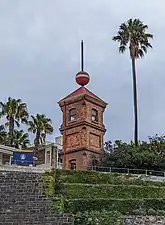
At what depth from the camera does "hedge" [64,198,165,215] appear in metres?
23.1

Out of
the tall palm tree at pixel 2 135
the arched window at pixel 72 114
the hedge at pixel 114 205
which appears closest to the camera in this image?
the hedge at pixel 114 205

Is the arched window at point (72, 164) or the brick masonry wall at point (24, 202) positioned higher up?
the arched window at point (72, 164)

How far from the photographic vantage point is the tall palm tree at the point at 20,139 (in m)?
54.1

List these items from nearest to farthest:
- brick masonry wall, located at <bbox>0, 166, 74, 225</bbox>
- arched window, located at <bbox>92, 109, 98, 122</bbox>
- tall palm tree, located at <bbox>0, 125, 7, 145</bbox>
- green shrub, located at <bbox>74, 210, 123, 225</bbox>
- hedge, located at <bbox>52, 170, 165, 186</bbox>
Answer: brick masonry wall, located at <bbox>0, 166, 74, 225</bbox> < green shrub, located at <bbox>74, 210, 123, 225</bbox> < hedge, located at <bbox>52, 170, 165, 186</bbox> < arched window, located at <bbox>92, 109, 98, 122</bbox> < tall palm tree, located at <bbox>0, 125, 7, 145</bbox>

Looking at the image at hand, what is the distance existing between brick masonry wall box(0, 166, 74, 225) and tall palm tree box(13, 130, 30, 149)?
101 ft

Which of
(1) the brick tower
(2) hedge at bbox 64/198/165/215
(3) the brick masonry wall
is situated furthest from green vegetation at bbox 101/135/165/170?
(3) the brick masonry wall

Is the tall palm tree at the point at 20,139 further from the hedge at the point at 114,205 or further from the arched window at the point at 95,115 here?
the hedge at the point at 114,205

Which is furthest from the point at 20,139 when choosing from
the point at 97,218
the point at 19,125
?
the point at 97,218

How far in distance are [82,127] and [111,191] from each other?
41.1ft

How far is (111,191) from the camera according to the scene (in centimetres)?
2595

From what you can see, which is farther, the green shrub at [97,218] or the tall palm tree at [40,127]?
the tall palm tree at [40,127]

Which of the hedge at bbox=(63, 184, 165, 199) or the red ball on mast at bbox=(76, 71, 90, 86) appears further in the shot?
the red ball on mast at bbox=(76, 71, 90, 86)

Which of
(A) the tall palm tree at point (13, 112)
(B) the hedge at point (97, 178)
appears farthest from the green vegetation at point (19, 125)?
(B) the hedge at point (97, 178)

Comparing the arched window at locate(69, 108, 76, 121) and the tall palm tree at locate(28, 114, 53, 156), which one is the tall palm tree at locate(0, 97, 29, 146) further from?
the arched window at locate(69, 108, 76, 121)
